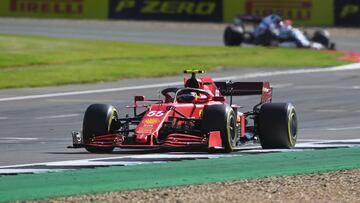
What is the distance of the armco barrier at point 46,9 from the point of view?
2366 inches

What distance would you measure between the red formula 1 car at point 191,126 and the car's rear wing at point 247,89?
0.68 m

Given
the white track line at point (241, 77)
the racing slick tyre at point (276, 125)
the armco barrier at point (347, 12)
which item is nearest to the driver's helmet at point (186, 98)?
the racing slick tyre at point (276, 125)

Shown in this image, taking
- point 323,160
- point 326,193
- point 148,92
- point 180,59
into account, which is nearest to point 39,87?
point 148,92

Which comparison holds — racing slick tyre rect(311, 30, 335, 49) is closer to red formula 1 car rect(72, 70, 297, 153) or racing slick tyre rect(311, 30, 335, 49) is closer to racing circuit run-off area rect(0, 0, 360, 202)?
racing circuit run-off area rect(0, 0, 360, 202)

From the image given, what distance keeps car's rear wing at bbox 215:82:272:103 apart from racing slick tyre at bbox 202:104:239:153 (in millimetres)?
1994

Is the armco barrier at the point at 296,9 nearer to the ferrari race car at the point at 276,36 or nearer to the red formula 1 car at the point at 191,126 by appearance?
the ferrari race car at the point at 276,36

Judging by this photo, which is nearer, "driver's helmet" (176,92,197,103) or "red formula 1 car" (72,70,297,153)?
"red formula 1 car" (72,70,297,153)

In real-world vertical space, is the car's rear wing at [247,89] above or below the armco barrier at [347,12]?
above

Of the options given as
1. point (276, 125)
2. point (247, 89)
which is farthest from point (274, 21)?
point (276, 125)

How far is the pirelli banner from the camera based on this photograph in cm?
5662

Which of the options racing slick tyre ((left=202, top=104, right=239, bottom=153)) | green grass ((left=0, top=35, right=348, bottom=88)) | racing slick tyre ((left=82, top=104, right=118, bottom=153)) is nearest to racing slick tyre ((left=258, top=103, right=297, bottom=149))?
racing slick tyre ((left=202, top=104, right=239, bottom=153))

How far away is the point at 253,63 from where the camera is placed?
3744cm

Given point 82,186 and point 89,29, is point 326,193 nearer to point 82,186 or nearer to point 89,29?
point 82,186

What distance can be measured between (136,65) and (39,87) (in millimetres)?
6107
